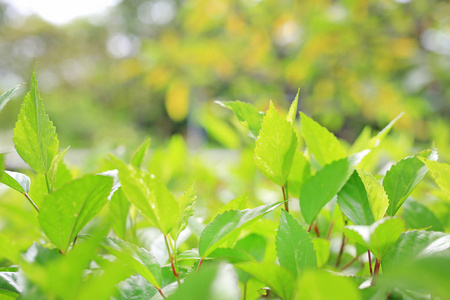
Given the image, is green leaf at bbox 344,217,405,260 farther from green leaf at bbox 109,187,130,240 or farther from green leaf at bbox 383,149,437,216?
green leaf at bbox 109,187,130,240

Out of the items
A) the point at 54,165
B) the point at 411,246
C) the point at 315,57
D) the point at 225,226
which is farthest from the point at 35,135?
the point at 315,57

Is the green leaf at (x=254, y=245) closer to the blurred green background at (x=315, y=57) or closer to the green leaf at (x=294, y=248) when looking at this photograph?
the green leaf at (x=294, y=248)

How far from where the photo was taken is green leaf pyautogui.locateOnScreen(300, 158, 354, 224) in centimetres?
27

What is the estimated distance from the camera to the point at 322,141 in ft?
1.02

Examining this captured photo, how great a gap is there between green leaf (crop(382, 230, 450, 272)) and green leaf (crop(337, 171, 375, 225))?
0.10 feet

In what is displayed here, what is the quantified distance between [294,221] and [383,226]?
0.05 metres

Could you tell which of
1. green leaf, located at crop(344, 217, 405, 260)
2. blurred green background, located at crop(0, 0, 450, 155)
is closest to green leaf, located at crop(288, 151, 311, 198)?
green leaf, located at crop(344, 217, 405, 260)

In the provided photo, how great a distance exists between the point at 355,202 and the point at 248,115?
103 mm

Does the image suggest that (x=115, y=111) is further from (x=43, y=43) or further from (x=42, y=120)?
(x=42, y=120)

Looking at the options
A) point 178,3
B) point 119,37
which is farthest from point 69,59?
point 178,3

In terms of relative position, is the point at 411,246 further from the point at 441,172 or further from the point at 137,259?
the point at 137,259

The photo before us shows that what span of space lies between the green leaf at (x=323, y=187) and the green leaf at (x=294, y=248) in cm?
5

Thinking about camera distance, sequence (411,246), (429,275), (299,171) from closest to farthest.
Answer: (429,275) < (411,246) < (299,171)

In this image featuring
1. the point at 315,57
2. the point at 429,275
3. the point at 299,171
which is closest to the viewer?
the point at 429,275
